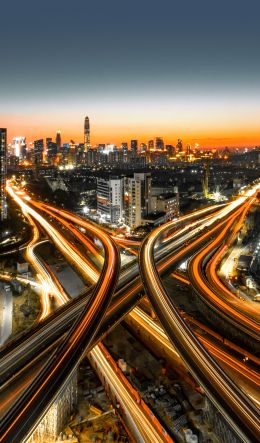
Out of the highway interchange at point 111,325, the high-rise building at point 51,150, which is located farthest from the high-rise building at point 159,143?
the highway interchange at point 111,325

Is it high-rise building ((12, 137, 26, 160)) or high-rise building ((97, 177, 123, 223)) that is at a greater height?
high-rise building ((12, 137, 26, 160))

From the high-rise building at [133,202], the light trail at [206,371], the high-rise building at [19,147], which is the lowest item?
the light trail at [206,371]

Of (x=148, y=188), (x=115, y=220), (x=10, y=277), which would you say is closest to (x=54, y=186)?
(x=115, y=220)

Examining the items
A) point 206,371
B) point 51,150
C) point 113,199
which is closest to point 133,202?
point 113,199

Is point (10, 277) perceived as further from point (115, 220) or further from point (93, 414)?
point (115, 220)

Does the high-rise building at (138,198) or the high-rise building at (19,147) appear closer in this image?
the high-rise building at (138,198)

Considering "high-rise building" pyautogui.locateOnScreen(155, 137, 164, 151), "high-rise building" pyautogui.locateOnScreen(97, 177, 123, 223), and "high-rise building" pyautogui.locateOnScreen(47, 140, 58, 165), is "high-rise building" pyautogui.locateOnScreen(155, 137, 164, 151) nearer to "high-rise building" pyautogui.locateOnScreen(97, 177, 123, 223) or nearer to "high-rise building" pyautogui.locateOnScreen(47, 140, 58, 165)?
"high-rise building" pyautogui.locateOnScreen(47, 140, 58, 165)

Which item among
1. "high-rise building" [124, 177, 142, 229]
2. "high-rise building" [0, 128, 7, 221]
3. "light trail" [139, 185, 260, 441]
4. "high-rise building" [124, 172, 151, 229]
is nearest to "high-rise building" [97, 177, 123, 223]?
"high-rise building" [124, 177, 142, 229]

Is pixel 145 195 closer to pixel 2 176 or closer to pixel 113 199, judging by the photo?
pixel 113 199

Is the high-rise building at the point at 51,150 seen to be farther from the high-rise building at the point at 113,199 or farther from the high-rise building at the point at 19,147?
the high-rise building at the point at 113,199
